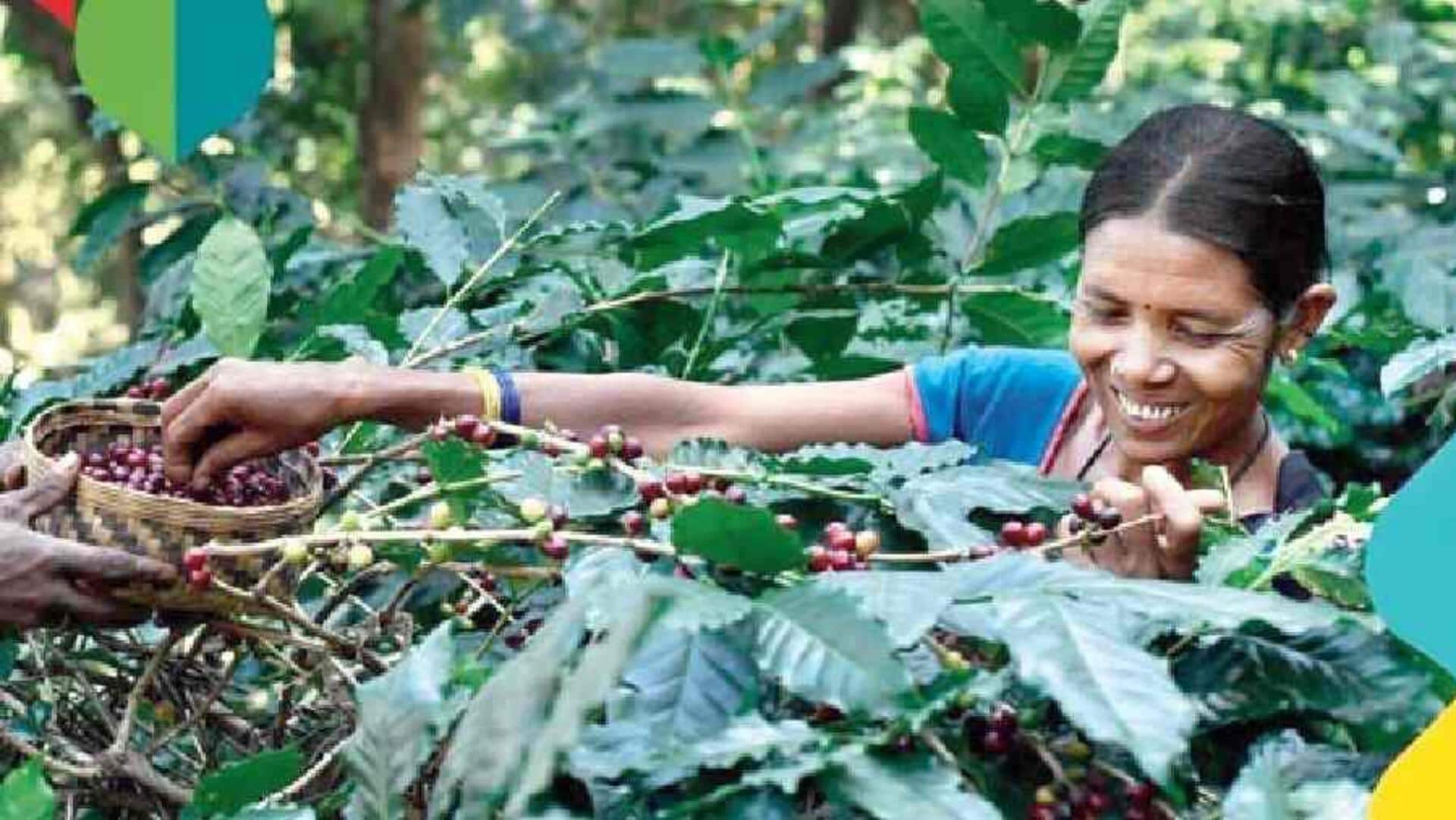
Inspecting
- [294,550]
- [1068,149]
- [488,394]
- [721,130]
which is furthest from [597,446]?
[721,130]

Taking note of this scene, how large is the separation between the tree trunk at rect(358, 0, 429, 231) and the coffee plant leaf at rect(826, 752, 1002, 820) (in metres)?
3.90

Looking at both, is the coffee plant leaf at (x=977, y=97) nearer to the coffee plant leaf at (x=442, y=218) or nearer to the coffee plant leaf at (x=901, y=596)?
the coffee plant leaf at (x=442, y=218)

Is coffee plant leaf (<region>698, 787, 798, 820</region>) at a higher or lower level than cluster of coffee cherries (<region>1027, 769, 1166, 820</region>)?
higher

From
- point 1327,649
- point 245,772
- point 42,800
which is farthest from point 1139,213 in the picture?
point 42,800

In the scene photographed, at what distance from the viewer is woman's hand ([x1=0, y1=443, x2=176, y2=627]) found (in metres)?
1.42

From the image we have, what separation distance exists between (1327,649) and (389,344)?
1.09 metres

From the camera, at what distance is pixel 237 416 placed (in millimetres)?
1567

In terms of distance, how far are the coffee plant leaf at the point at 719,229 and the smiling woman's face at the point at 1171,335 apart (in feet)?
1.43

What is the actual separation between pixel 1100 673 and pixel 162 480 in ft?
2.60

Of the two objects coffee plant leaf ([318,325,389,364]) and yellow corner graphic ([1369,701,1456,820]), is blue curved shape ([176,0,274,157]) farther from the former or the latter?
yellow corner graphic ([1369,701,1456,820])

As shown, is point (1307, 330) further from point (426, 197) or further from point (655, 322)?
point (426, 197)

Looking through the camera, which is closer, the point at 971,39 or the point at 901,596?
the point at 901,596

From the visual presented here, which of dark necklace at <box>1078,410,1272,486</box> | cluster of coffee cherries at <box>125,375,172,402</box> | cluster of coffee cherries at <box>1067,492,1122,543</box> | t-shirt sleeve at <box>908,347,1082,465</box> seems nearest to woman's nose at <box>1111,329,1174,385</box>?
dark necklace at <box>1078,410,1272,486</box>

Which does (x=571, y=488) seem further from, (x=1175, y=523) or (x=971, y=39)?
(x=971, y=39)
